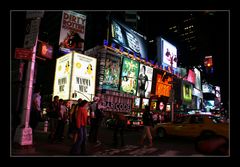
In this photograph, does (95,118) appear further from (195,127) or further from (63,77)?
(63,77)

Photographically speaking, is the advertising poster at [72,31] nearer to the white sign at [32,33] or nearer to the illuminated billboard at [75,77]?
the illuminated billboard at [75,77]

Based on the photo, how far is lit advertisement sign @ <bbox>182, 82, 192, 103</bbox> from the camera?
174ft

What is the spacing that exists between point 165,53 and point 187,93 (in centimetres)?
1215

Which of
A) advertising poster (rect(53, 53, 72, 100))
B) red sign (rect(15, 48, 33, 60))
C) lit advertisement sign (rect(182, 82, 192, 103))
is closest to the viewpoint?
red sign (rect(15, 48, 33, 60))

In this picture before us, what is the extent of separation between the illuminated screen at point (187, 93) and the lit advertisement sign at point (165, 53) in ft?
22.2

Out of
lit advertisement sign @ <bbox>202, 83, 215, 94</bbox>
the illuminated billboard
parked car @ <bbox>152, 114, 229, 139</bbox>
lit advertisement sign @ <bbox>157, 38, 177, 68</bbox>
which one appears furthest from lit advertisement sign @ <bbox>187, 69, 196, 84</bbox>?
parked car @ <bbox>152, 114, 229, 139</bbox>

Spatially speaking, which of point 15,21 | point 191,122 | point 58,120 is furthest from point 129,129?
point 15,21

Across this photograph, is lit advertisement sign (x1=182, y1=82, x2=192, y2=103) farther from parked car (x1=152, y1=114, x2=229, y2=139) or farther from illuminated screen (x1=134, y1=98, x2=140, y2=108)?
parked car (x1=152, y1=114, x2=229, y2=139)

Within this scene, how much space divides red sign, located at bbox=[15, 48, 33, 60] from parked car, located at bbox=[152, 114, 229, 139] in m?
9.00

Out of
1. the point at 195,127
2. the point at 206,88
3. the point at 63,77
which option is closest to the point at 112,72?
the point at 63,77

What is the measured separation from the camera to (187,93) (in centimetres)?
5450

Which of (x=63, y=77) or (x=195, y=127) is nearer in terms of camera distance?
(x=195, y=127)
